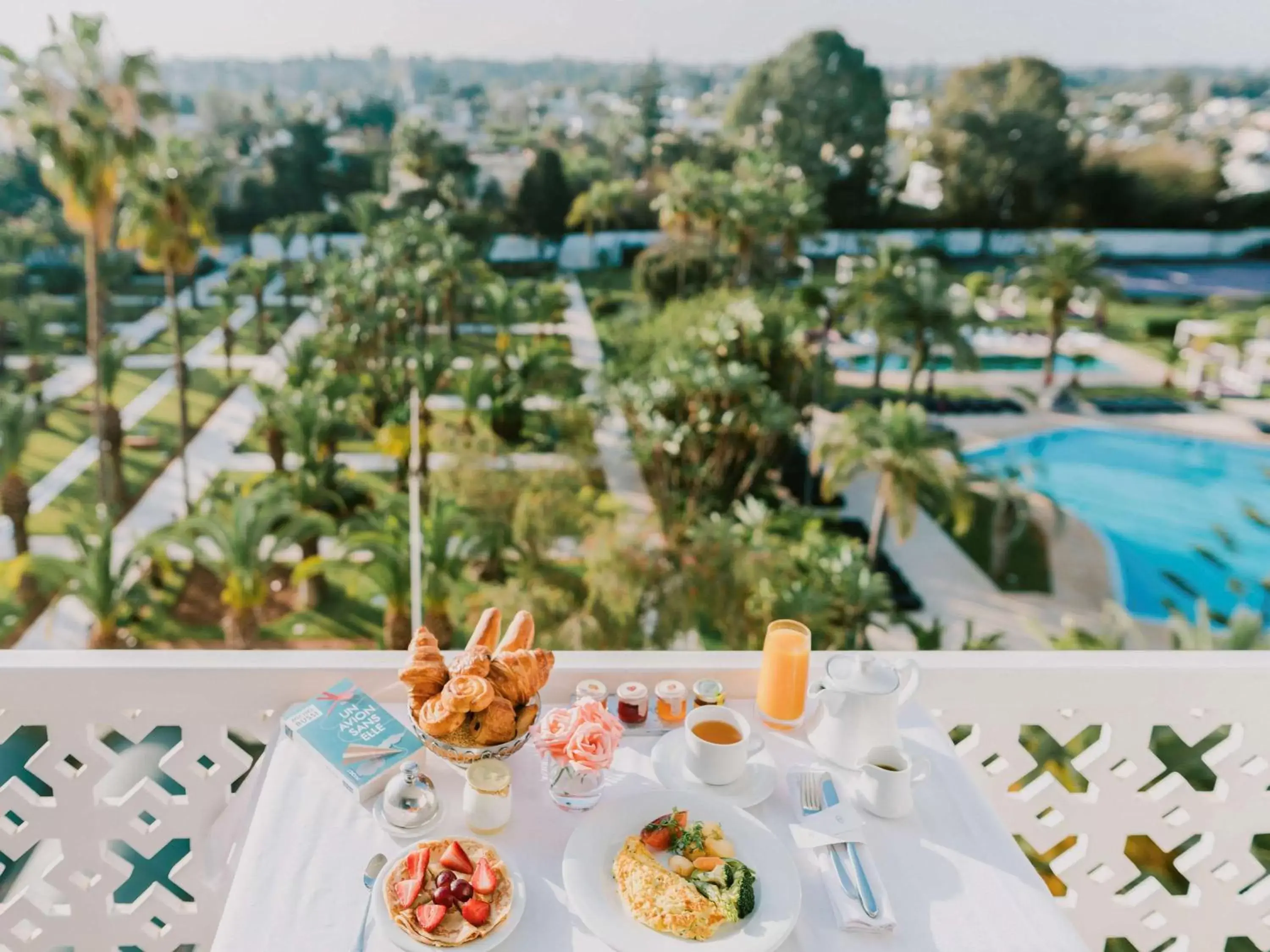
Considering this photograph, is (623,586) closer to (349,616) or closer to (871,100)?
(349,616)

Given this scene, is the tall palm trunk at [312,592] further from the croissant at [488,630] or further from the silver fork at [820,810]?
the silver fork at [820,810]

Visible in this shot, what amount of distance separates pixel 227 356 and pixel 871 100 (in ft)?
57.0

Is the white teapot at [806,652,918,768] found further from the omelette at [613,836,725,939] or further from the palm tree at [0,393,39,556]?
the palm tree at [0,393,39,556]

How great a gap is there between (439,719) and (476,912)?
9.5 inches

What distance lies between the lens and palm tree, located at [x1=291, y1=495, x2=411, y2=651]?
771 cm

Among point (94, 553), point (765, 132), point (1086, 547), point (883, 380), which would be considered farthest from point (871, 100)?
point (94, 553)

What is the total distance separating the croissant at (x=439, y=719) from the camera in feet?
4.17

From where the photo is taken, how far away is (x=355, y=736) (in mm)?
1412

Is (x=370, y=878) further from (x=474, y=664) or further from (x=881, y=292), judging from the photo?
(x=881, y=292)

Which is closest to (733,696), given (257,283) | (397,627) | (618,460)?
(397,627)

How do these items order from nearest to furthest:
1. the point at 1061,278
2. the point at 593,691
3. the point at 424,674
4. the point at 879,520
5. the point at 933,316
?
the point at 424,674 < the point at 593,691 < the point at 879,520 < the point at 933,316 < the point at 1061,278

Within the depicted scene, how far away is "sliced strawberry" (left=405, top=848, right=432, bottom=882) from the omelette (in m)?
0.22

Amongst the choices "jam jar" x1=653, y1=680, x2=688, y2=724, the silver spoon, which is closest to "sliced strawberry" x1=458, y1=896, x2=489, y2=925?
the silver spoon

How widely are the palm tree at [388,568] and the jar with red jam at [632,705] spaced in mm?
6037
